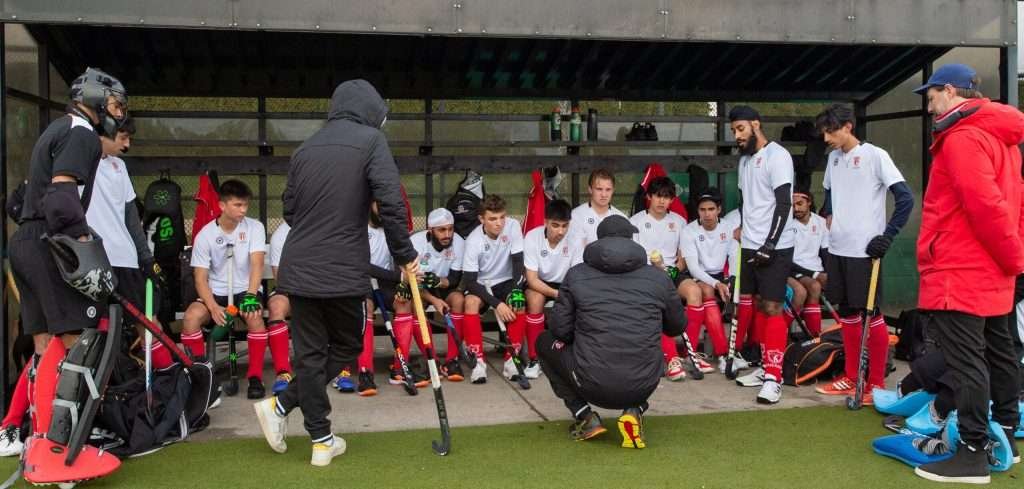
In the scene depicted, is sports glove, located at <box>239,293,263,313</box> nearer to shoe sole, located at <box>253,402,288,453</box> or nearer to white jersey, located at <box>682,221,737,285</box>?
shoe sole, located at <box>253,402,288,453</box>

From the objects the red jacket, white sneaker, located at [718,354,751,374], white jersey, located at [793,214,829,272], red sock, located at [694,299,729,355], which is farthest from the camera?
white jersey, located at [793,214,829,272]

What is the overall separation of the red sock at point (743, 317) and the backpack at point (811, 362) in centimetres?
41

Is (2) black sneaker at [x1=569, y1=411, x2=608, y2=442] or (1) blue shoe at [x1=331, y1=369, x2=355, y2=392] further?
(1) blue shoe at [x1=331, y1=369, x2=355, y2=392]

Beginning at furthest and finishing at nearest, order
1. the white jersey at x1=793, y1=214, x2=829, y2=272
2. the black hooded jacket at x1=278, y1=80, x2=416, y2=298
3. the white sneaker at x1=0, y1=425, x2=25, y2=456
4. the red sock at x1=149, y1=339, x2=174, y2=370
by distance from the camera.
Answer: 1. the white jersey at x1=793, y1=214, x2=829, y2=272
2. the red sock at x1=149, y1=339, x2=174, y2=370
3. the white sneaker at x1=0, y1=425, x2=25, y2=456
4. the black hooded jacket at x1=278, y1=80, x2=416, y2=298

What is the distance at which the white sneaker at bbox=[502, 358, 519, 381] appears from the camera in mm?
5702

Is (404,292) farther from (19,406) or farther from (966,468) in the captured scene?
(966,468)

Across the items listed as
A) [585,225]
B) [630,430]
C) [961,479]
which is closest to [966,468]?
[961,479]

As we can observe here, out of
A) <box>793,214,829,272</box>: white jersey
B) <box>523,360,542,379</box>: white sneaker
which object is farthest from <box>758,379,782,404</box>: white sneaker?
<box>793,214,829,272</box>: white jersey

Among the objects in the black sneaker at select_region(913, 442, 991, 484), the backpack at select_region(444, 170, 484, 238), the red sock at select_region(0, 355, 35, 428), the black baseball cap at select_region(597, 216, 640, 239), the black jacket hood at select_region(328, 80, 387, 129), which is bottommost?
the black sneaker at select_region(913, 442, 991, 484)

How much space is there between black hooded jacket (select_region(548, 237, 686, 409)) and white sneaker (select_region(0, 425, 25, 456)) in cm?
242

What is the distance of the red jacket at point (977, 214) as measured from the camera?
11.6 feet

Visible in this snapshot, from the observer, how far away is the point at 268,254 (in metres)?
6.11

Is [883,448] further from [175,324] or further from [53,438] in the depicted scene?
[175,324]

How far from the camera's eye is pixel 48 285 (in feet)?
12.2
